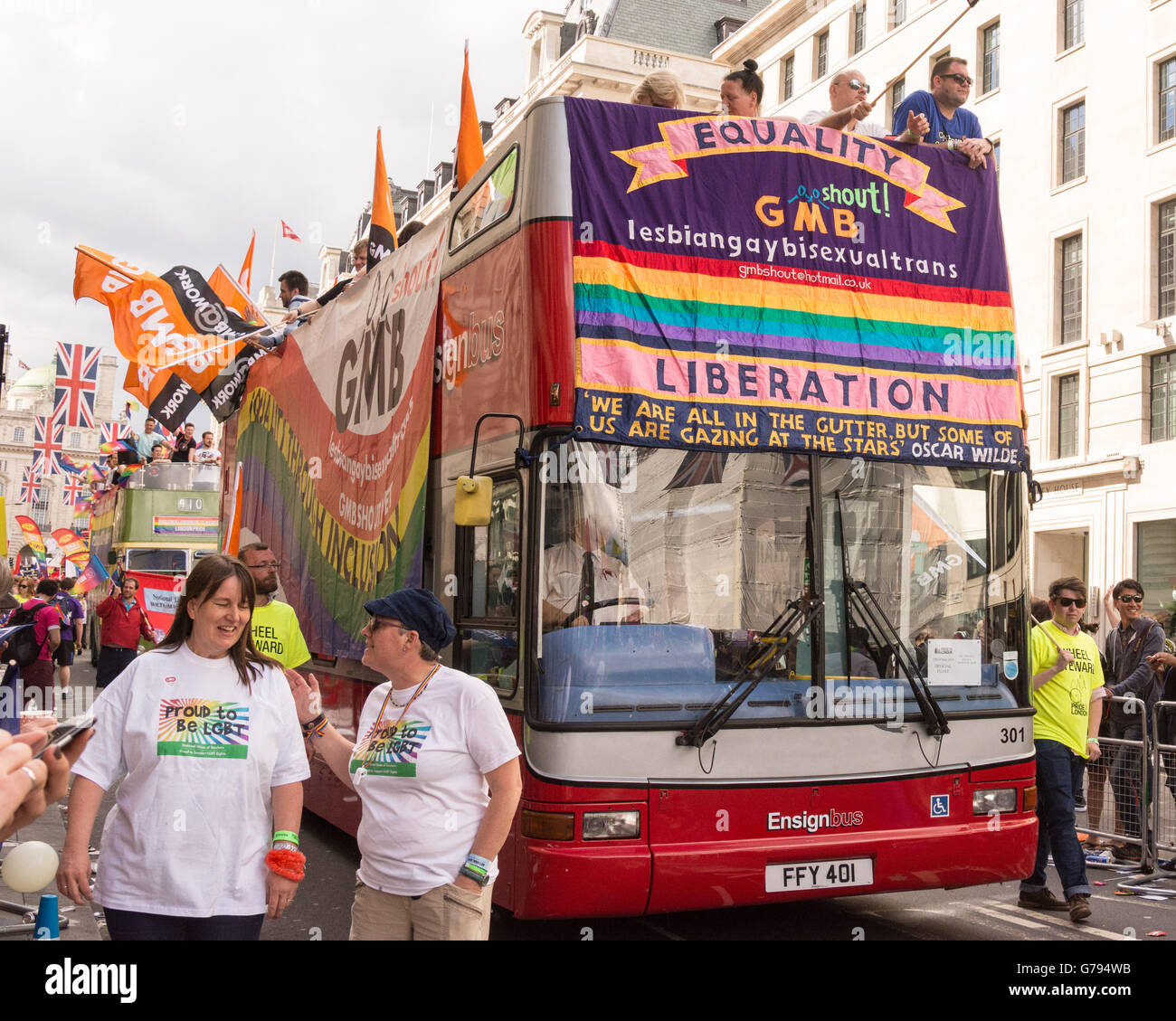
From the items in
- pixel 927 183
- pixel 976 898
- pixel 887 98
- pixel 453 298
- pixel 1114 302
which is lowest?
pixel 976 898

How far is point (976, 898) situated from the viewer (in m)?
7.94

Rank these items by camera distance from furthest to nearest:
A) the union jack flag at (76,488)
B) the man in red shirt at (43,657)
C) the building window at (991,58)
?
the union jack flag at (76,488) < the building window at (991,58) < the man in red shirt at (43,657)

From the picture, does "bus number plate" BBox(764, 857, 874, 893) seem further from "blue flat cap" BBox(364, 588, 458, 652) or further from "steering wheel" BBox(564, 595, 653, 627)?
"blue flat cap" BBox(364, 588, 458, 652)

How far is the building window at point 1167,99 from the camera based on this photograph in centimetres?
2583

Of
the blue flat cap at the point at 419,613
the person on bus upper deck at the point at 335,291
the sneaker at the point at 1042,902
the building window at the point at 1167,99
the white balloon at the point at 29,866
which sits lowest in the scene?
the sneaker at the point at 1042,902

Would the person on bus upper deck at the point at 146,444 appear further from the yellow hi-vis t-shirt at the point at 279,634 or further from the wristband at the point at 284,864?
the wristband at the point at 284,864

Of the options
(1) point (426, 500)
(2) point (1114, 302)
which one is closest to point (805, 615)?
(1) point (426, 500)

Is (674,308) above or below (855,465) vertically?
above

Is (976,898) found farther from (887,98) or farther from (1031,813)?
(887,98)

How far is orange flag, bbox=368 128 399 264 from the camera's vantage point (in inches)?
411

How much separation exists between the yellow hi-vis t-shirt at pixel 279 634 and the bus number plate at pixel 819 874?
2.90 meters

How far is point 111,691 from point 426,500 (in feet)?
10.2

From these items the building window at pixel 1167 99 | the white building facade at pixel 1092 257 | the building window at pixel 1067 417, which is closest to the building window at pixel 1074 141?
the white building facade at pixel 1092 257

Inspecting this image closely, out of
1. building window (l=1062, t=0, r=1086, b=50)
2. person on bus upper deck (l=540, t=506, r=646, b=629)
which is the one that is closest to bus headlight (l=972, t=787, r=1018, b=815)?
person on bus upper deck (l=540, t=506, r=646, b=629)
